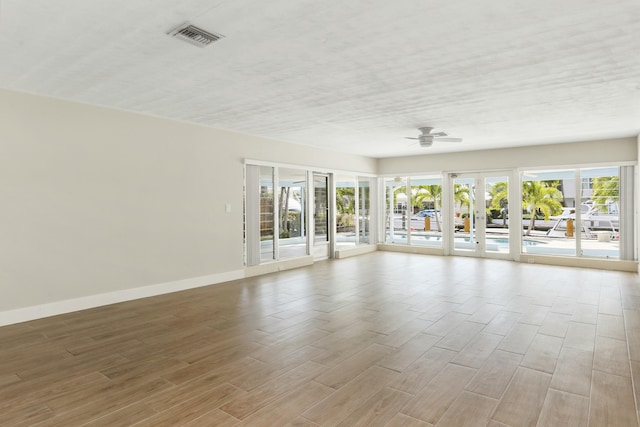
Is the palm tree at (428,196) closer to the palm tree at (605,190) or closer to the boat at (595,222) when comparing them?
the boat at (595,222)

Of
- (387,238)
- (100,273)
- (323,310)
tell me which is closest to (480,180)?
(387,238)

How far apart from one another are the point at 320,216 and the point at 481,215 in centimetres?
397

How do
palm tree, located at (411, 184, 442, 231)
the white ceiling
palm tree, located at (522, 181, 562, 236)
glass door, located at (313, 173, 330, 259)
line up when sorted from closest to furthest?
the white ceiling, palm tree, located at (522, 181, 562, 236), glass door, located at (313, 173, 330, 259), palm tree, located at (411, 184, 442, 231)

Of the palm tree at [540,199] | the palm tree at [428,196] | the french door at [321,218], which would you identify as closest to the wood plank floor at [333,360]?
the palm tree at [540,199]

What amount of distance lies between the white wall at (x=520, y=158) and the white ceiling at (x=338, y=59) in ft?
5.96

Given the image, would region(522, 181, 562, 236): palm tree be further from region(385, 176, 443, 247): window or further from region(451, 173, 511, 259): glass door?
region(385, 176, 443, 247): window

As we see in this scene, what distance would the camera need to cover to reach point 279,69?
3758 mm

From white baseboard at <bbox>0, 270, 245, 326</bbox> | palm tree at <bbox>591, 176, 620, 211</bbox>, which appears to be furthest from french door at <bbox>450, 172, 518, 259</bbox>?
white baseboard at <bbox>0, 270, 245, 326</bbox>

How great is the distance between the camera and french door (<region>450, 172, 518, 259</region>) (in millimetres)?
9180

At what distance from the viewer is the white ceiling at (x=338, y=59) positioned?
8.62ft

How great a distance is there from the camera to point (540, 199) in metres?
8.79

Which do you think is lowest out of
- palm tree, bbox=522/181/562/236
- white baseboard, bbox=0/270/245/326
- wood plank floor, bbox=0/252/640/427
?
wood plank floor, bbox=0/252/640/427

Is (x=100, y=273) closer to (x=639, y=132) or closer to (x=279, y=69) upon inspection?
(x=279, y=69)

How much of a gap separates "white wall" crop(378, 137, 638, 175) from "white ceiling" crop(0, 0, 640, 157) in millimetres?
1817
